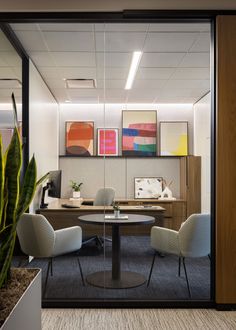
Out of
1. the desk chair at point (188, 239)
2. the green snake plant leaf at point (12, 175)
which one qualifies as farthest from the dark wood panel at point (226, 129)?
the green snake plant leaf at point (12, 175)

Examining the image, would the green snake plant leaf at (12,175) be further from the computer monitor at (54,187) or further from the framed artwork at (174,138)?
the framed artwork at (174,138)

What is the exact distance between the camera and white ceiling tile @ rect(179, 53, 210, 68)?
2.59 m

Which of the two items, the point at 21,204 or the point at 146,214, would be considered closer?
the point at 21,204

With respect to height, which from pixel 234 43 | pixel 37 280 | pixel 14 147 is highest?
pixel 234 43

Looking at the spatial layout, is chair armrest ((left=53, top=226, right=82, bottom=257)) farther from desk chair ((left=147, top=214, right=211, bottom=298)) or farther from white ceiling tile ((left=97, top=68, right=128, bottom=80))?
white ceiling tile ((left=97, top=68, right=128, bottom=80))

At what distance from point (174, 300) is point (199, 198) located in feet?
2.08

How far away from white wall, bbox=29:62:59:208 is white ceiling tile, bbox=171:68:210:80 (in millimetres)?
935

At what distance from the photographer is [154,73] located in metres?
2.80

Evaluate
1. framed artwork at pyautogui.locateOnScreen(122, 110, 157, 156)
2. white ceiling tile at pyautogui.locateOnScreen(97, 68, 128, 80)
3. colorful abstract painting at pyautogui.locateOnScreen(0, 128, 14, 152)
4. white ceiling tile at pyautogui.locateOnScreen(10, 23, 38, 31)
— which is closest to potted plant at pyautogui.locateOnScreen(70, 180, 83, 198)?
framed artwork at pyautogui.locateOnScreen(122, 110, 157, 156)

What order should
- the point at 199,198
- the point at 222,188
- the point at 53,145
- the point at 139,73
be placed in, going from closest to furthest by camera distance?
the point at 222,188 < the point at 199,198 < the point at 53,145 < the point at 139,73

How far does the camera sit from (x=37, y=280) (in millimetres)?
1298

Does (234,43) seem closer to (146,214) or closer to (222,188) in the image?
(222,188)

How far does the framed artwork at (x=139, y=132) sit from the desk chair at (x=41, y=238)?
26.4 inches

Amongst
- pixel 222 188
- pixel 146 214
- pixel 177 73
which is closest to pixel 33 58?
pixel 177 73
